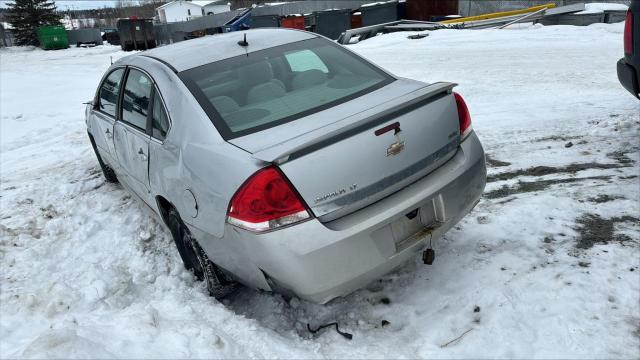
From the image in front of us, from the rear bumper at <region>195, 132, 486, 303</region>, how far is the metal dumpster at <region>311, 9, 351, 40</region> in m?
18.9

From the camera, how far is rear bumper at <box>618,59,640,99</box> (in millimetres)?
3950

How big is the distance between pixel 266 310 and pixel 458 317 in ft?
3.98

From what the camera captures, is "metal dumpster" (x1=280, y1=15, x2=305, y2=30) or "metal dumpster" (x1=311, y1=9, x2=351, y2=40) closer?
"metal dumpster" (x1=311, y1=9, x2=351, y2=40)

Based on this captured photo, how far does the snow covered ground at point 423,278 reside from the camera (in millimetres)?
2468

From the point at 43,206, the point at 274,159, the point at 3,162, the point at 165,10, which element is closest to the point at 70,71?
the point at 3,162

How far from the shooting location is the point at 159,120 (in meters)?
3.23

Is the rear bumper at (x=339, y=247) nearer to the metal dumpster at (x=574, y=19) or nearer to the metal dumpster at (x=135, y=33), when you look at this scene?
the metal dumpster at (x=574, y=19)

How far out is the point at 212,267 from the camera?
120 inches

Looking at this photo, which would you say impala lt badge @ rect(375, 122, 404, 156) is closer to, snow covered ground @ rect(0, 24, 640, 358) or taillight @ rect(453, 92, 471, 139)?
taillight @ rect(453, 92, 471, 139)

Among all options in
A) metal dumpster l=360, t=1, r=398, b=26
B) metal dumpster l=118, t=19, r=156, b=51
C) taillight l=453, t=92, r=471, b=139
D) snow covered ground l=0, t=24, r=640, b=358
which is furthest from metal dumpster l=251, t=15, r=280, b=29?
taillight l=453, t=92, r=471, b=139

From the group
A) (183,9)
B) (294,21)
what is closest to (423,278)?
(294,21)

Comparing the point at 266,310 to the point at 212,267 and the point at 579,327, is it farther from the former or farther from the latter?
the point at 579,327

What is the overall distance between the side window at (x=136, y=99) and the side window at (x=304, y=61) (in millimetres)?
1073

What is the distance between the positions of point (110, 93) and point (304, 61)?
7.04 ft
